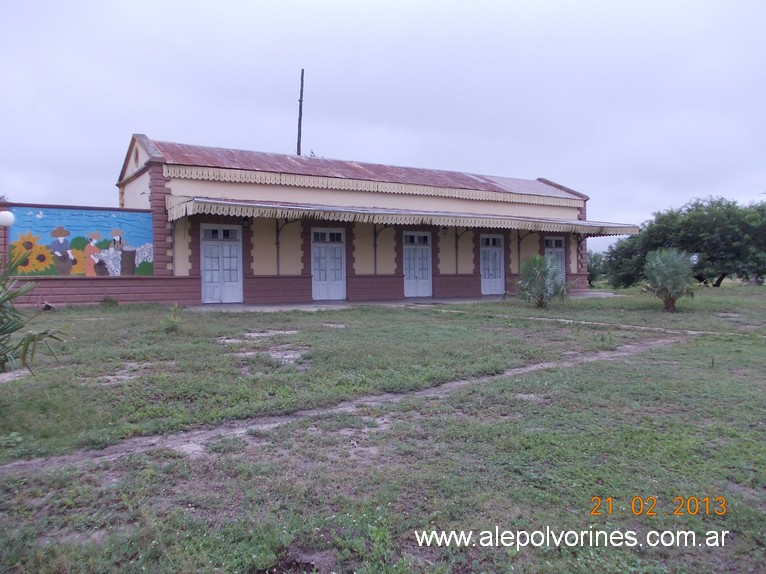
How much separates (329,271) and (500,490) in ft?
51.5

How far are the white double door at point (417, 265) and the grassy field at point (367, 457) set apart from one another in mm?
11841

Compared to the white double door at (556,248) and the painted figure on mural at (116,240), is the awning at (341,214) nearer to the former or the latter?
the painted figure on mural at (116,240)

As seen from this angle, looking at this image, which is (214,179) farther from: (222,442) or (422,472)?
(422,472)

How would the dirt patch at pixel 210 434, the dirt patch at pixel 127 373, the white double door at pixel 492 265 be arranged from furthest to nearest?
1. the white double door at pixel 492 265
2. the dirt patch at pixel 127 373
3. the dirt patch at pixel 210 434

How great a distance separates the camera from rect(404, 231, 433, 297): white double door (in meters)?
20.9

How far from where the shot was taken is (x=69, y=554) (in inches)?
119

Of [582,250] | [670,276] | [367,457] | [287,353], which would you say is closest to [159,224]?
[287,353]

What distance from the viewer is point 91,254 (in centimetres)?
1583

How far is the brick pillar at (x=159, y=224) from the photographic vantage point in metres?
16.5

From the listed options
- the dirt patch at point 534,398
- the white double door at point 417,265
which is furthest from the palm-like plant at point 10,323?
the white double door at point 417,265

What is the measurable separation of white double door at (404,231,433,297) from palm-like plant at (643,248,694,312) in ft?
24.3

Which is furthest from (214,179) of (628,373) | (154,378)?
(628,373)

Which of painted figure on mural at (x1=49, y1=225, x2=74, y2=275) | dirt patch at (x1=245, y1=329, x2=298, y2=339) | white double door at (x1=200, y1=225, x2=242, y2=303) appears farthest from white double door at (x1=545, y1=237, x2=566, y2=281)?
painted figure on mural at (x1=49, y1=225, x2=74, y2=275)

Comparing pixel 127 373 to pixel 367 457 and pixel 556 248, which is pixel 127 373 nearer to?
pixel 367 457
